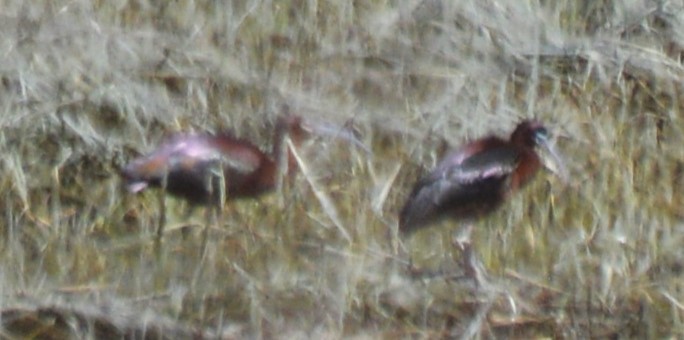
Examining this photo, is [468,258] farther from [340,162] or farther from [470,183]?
[340,162]

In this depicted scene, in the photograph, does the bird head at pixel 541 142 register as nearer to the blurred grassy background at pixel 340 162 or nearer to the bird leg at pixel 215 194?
the blurred grassy background at pixel 340 162

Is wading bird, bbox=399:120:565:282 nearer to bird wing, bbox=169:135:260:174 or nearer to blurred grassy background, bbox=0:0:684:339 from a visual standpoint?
blurred grassy background, bbox=0:0:684:339

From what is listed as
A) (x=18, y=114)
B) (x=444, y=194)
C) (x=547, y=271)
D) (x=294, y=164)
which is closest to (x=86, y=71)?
(x=18, y=114)

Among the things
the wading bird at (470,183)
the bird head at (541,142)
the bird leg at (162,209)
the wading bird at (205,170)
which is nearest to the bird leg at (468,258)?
the wading bird at (470,183)

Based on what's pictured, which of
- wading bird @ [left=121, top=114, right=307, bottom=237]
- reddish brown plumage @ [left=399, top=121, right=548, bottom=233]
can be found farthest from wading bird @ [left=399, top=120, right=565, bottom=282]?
wading bird @ [left=121, top=114, right=307, bottom=237]

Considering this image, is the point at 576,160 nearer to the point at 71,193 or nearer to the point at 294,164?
the point at 294,164
